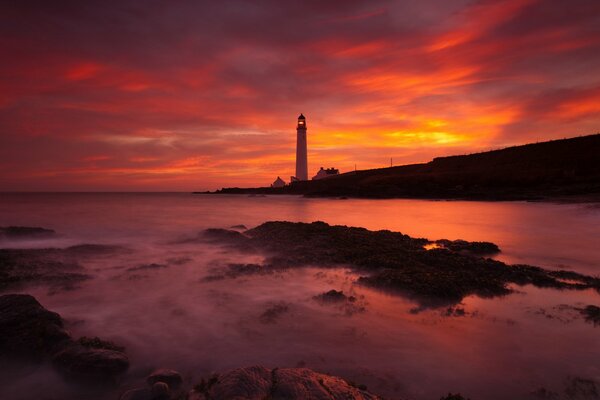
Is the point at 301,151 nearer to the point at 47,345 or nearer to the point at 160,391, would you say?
the point at 47,345

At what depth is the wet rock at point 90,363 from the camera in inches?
141

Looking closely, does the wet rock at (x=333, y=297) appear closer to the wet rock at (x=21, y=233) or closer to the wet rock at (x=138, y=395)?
the wet rock at (x=138, y=395)

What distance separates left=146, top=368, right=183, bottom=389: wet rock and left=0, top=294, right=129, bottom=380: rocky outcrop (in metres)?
0.55

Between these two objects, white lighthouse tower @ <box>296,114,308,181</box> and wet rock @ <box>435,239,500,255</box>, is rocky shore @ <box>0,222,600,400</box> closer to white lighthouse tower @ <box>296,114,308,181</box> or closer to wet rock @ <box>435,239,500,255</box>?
wet rock @ <box>435,239,500,255</box>

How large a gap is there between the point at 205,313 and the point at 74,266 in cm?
509

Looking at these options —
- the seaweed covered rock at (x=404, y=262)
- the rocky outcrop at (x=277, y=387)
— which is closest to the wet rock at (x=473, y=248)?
the seaweed covered rock at (x=404, y=262)

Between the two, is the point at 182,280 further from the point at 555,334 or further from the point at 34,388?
the point at 555,334

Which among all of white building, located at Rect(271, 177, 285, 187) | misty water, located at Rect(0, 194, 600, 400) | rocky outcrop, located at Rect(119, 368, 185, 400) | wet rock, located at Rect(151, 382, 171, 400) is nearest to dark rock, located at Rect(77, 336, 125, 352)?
misty water, located at Rect(0, 194, 600, 400)

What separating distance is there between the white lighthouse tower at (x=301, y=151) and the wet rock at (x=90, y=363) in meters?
80.2

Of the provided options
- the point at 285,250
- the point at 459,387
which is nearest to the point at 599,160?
the point at 285,250

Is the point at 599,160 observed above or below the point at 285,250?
above

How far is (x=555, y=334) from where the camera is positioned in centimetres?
450

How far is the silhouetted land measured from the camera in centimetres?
3347

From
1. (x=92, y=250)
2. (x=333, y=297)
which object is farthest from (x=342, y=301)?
(x=92, y=250)
